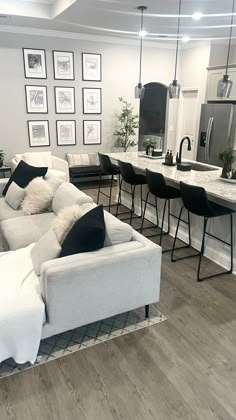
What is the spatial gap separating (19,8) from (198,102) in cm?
401

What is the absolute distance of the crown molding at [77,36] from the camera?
5.70 meters

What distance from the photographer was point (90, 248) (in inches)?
91.6

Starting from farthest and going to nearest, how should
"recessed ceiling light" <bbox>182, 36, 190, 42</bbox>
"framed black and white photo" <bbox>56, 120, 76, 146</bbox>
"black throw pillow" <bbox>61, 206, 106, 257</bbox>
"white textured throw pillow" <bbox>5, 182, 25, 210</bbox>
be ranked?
"framed black and white photo" <bbox>56, 120, 76, 146</bbox> < "recessed ceiling light" <bbox>182, 36, 190, 42</bbox> < "white textured throw pillow" <bbox>5, 182, 25, 210</bbox> < "black throw pillow" <bbox>61, 206, 106, 257</bbox>

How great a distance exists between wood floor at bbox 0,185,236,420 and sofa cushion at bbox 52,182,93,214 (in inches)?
56.8

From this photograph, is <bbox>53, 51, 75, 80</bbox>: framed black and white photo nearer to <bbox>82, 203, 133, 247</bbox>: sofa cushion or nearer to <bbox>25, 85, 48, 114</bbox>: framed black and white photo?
<bbox>25, 85, 48, 114</bbox>: framed black and white photo

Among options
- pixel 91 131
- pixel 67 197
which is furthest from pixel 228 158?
pixel 91 131

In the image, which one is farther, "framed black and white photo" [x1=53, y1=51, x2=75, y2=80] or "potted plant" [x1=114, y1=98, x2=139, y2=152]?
"potted plant" [x1=114, y1=98, x2=139, y2=152]

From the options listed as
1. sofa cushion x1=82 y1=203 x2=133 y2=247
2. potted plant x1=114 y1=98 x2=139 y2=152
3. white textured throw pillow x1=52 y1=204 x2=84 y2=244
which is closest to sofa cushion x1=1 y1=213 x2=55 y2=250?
white textured throw pillow x1=52 y1=204 x2=84 y2=244

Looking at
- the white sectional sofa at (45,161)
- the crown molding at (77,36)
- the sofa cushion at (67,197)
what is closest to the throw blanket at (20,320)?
the sofa cushion at (67,197)

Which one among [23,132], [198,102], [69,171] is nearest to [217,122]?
[198,102]

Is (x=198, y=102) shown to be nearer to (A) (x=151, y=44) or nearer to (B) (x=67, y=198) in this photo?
(A) (x=151, y=44)

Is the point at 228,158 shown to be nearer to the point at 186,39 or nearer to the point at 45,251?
the point at 45,251

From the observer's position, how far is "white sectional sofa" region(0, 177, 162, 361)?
2131 millimetres

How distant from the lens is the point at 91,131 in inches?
273
